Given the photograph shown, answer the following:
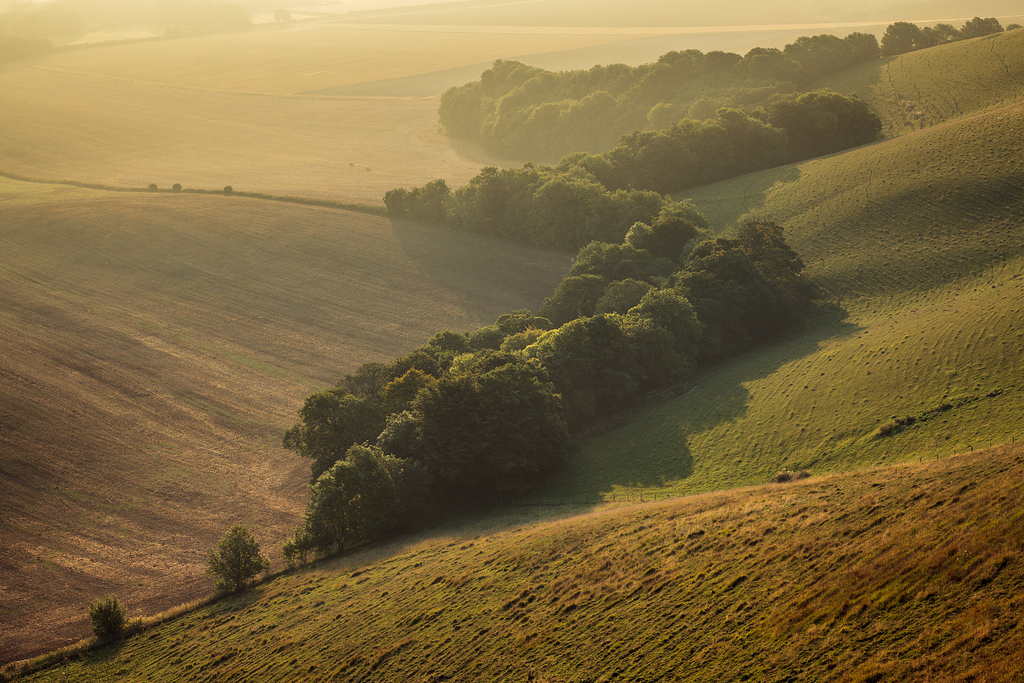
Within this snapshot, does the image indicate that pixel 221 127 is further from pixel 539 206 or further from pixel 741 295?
pixel 741 295

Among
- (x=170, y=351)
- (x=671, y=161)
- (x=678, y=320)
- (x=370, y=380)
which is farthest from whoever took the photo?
(x=671, y=161)

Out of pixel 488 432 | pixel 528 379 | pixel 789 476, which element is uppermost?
pixel 528 379

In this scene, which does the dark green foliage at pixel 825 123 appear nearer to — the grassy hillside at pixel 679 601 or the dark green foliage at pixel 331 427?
the dark green foliage at pixel 331 427

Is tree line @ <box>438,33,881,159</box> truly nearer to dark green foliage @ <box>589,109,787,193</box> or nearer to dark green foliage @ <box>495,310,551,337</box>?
dark green foliage @ <box>589,109,787,193</box>

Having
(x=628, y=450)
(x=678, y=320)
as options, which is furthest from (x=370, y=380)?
(x=678, y=320)

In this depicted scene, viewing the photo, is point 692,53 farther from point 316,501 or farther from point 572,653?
point 572,653

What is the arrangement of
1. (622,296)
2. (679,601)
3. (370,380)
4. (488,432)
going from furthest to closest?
(622,296), (370,380), (488,432), (679,601)

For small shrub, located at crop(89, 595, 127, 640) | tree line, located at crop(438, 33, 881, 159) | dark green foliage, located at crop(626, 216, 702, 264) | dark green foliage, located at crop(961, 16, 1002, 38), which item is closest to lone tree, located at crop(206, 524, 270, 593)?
small shrub, located at crop(89, 595, 127, 640)

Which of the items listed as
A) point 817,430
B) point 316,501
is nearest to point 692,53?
point 817,430
